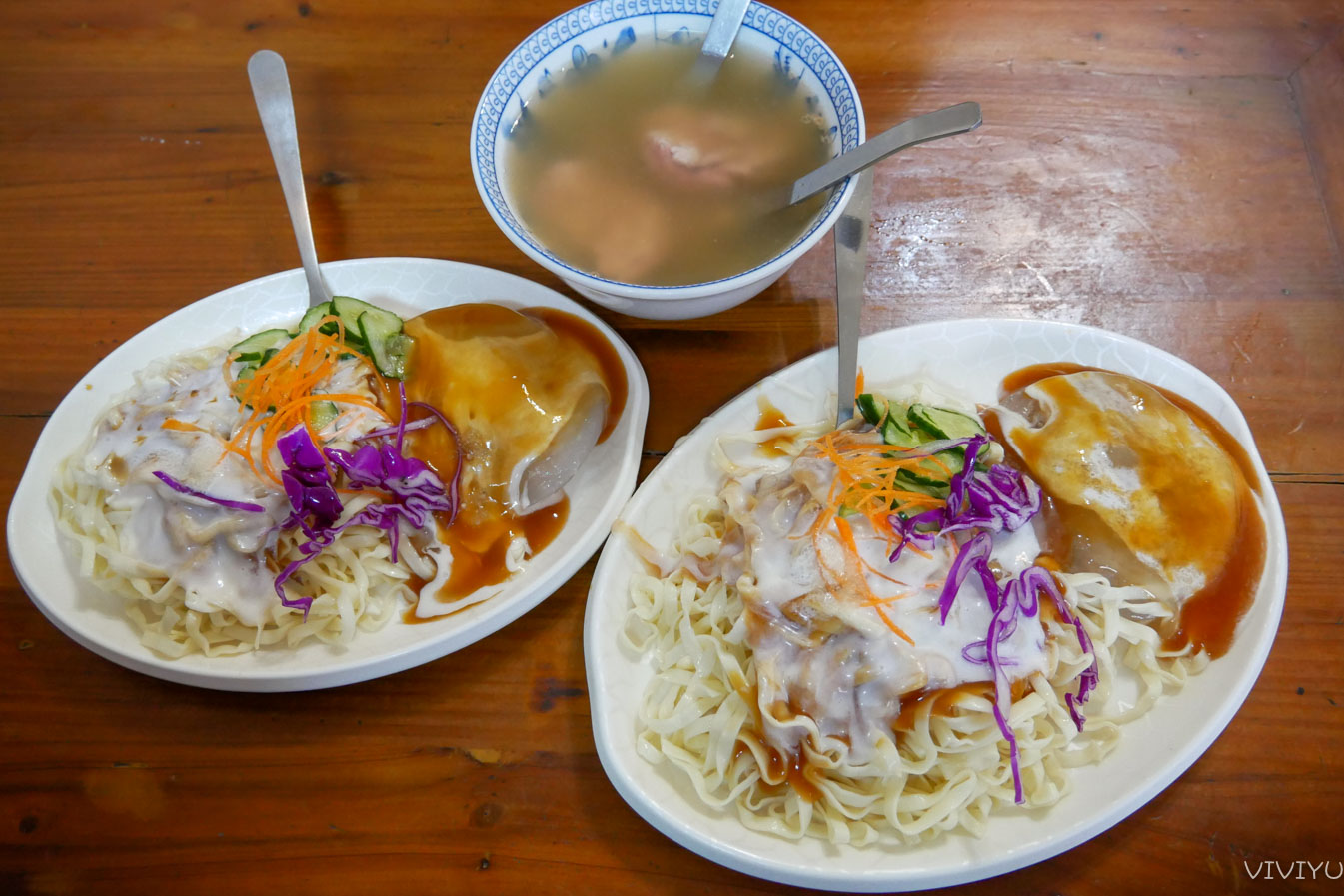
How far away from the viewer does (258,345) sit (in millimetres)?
1845

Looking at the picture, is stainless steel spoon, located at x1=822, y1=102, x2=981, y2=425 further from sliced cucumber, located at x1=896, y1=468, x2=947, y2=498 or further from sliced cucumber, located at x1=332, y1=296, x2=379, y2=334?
sliced cucumber, located at x1=332, y1=296, x2=379, y2=334

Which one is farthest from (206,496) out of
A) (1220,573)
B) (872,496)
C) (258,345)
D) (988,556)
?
(1220,573)

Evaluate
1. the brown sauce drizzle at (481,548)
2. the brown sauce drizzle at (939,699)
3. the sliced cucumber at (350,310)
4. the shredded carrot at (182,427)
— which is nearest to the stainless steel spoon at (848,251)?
the brown sauce drizzle at (939,699)

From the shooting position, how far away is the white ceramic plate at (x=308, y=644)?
161cm

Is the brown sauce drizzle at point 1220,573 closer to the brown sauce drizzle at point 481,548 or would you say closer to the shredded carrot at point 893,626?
the shredded carrot at point 893,626

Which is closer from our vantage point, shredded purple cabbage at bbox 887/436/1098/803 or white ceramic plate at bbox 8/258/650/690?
shredded purple cabbage at bbox 887/436/1098/803

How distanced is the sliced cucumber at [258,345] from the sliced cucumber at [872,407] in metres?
1.30

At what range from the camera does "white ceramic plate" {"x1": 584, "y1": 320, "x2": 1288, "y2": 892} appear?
1432mm

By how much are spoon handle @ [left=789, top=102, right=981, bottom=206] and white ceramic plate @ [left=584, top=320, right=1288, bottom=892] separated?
392 millimetres

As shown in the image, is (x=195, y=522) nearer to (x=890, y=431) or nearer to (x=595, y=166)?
(x=595, y=166)

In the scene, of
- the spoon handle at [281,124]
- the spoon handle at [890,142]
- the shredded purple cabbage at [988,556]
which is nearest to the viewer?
the spoon handle at [890,142]

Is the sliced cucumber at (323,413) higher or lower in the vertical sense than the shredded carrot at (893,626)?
higher

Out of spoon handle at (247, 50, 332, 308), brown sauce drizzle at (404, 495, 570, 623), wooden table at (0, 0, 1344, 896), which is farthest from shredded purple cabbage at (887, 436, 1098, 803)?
spoon handle at (247, 50, 332, 308)

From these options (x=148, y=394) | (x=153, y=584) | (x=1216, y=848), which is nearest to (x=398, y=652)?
(x=153, y=584)
